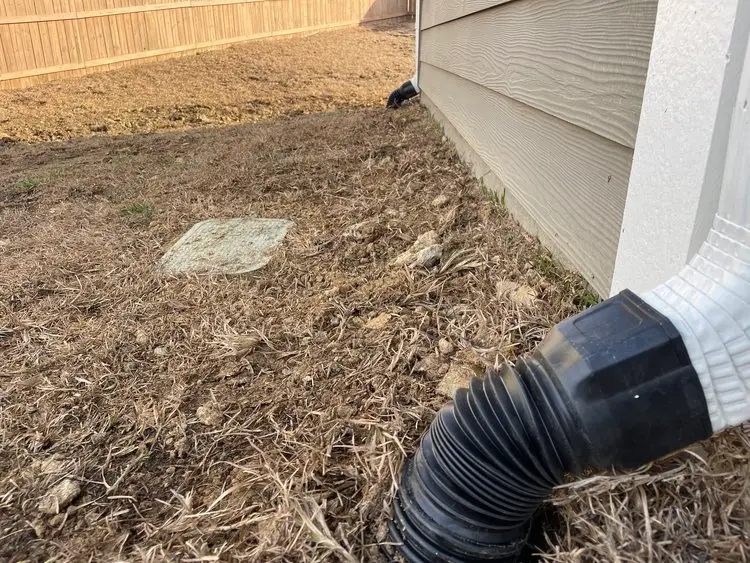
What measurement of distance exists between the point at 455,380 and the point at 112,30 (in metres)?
9.45

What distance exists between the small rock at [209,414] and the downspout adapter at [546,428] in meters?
0.75

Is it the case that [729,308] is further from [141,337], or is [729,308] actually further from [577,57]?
[141,337]

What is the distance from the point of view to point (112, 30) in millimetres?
8844

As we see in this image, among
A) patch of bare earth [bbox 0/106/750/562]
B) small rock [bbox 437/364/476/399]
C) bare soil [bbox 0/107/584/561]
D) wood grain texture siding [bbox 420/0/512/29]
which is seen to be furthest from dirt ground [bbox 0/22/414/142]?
small rock [bbox 437/364/476/399]

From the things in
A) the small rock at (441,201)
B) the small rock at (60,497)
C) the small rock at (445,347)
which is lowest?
the small rock at (60,497)

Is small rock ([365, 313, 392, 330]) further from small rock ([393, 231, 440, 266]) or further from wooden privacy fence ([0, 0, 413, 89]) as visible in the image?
wooden privacy fence ([0, 0, 413, 89])

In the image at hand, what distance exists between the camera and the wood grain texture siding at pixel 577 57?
4.43 ft

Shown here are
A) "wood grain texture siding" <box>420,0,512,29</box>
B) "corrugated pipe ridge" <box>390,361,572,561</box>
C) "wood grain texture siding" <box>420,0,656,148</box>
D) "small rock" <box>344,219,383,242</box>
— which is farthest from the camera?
"wood grain texture siding" <box>420,0,512,29</box>

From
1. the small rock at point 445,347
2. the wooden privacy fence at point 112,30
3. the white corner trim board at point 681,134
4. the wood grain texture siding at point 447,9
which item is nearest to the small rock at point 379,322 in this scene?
the small rock at point 445,347

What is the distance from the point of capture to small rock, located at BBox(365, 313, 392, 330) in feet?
6.39

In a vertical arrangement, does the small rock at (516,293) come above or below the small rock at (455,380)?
above

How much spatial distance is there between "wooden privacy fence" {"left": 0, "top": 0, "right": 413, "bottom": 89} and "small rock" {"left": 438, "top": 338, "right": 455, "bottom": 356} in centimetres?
855

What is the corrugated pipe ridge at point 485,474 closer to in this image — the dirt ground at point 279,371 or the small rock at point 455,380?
the dirt ground at point 279,371

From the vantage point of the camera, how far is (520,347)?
1.57m
